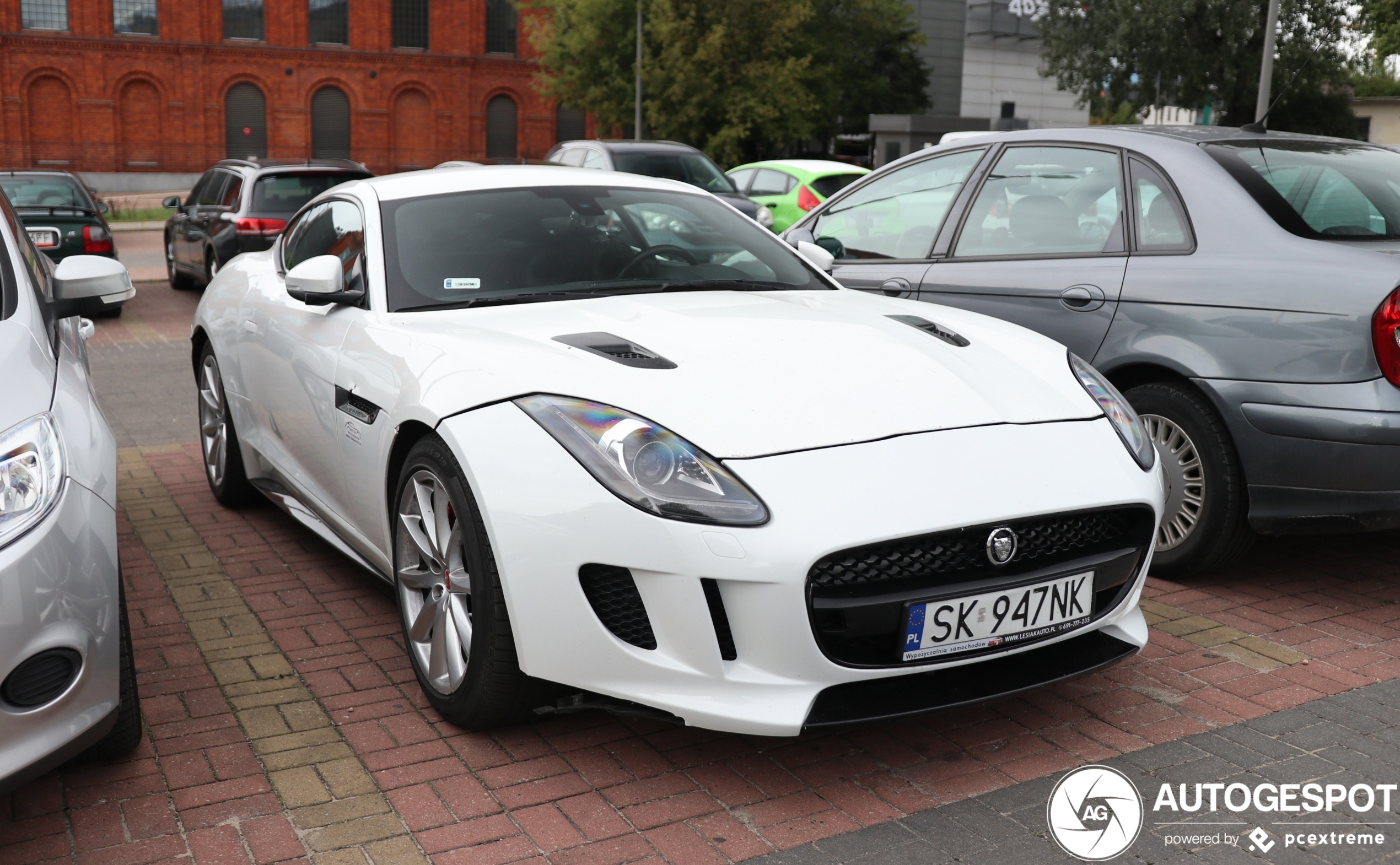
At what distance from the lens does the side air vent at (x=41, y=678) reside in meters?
2.48

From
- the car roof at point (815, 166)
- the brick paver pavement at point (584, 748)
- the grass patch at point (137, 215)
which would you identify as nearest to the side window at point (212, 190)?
the car roof at point (815, 166)

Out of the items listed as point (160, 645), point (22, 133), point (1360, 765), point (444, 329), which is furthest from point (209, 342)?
point (22, 133)

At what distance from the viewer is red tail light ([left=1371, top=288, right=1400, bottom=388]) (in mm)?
3797

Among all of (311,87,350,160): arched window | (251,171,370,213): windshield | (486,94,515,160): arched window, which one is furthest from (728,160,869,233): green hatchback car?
(486,94,515,160): arched window

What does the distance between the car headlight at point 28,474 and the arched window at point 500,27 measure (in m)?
57.0

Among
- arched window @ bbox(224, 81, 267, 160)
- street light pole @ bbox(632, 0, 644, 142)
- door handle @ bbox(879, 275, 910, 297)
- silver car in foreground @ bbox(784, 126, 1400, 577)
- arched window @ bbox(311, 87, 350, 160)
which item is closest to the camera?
silver car in foreground @ bbox(784, 126, 1400, 577)

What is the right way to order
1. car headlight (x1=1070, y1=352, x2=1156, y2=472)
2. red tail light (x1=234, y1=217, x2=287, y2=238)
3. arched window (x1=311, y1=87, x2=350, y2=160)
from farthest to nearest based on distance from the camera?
1. arched window (x1=311, y1=87, x2=350, y2=160)
2. red tail light (x1=234, y1=217, x2=287, y2=238)
3. car headlight (x1=1070, y1=352, x2=1156, y2=472)

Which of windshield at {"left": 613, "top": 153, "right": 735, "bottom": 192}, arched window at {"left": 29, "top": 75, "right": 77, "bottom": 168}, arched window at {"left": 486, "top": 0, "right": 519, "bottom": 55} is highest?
arched window at {"left": 486, "top": 0, "right": 519, "bottom": 55}

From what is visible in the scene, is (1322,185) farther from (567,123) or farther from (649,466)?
(567,123)

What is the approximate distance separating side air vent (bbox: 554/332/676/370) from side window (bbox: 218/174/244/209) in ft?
36.3

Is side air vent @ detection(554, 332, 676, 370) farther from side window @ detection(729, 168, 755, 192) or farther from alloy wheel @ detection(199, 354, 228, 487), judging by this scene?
side window @ detection(729, 168, 755, 192)

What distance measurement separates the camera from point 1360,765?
3.05 metres

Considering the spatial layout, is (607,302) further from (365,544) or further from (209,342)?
(209,342)

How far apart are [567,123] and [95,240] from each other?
153ft
